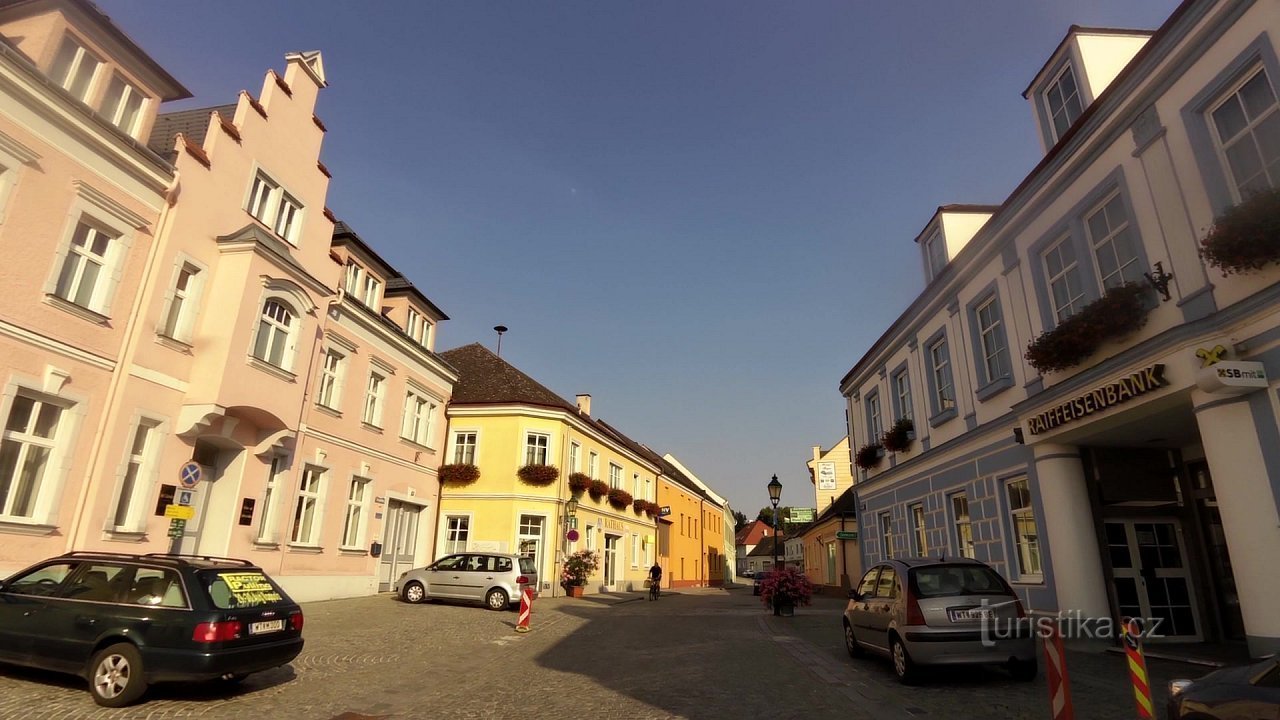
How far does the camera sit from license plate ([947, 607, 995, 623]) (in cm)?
830

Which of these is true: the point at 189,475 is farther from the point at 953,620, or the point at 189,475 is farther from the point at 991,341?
the point at 991,341

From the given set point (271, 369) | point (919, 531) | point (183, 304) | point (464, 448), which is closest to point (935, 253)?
point (919, 531)

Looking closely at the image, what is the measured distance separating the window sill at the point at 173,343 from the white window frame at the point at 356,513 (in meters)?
7.84

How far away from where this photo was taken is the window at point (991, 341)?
14.3 meters

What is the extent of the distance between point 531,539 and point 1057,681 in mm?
24035

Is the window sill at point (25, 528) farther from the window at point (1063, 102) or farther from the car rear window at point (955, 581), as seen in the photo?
the window at point (1063, 102)

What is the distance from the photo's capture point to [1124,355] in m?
9.80

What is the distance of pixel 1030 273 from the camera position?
510 inches

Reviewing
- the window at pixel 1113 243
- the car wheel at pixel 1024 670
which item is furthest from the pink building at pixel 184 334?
the window at pixel 1113 243

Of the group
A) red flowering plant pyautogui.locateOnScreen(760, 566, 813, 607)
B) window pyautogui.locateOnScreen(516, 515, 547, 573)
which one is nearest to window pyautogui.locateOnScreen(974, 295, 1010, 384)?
red flowering plant pyautogui.locateOnScreen(760, 566, 813, 607)

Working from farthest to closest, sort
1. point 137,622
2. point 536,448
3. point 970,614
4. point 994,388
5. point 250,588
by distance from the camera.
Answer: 1. point 536,448
2. point 994,388
3. point 970,614
4. point 250,588
5. point 137,622

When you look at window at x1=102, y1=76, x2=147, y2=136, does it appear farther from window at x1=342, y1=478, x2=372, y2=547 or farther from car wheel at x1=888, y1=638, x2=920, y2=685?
car wheel at x1=888, y1=638, x2=920, y2=685

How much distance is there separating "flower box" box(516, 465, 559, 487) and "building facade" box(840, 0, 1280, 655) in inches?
595

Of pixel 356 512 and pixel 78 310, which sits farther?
pixel 356 512
